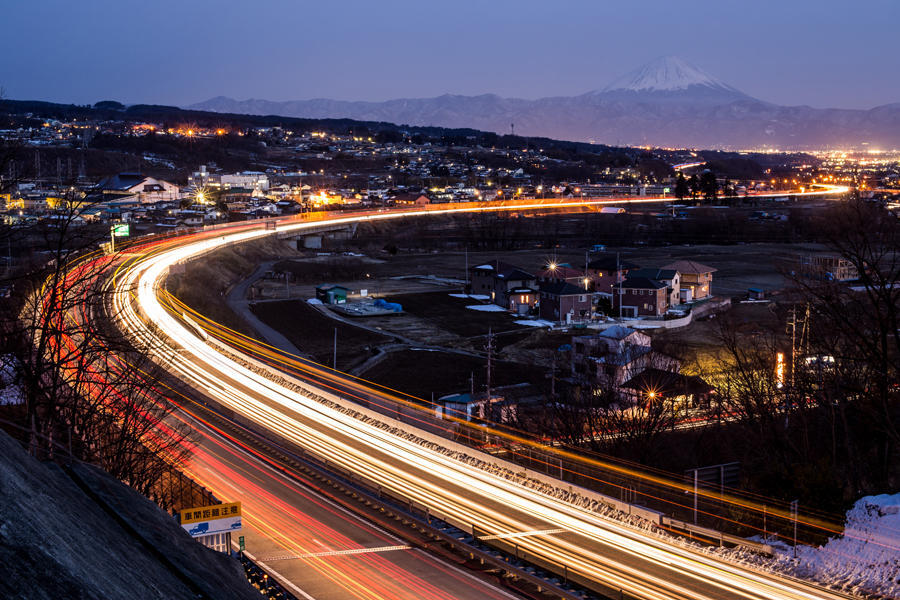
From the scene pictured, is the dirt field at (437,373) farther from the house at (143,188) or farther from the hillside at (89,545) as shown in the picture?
the house at (143,188)

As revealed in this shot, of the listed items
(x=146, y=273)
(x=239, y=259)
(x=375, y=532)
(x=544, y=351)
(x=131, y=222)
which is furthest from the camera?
(x=131, y=222)

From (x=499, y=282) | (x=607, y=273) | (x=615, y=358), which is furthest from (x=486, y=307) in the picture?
(x=615, y=358)

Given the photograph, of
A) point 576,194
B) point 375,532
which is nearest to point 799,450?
point 375,532

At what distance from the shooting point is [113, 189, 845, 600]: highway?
7387 millimetres

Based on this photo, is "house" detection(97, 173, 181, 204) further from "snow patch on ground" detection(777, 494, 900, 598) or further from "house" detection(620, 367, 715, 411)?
"snow patch on ground" detection(777, 494, 900, 598)

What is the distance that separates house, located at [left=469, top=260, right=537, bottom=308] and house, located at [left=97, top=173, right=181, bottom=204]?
33033 millimetres

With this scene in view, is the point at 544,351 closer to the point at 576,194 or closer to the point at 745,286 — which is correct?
the point at 745,286

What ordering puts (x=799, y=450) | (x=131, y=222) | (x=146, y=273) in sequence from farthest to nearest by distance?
(x=131, y=222) < (x=146, y=273) < (x=799, y=450)

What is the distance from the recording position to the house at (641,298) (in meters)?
27.5

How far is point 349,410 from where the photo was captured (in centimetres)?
1410

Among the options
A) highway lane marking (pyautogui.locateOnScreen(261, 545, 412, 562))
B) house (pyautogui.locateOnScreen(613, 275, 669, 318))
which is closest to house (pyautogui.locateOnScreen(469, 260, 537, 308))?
house (pyautogui.locateOnScreen(613, 275, 669, 318))

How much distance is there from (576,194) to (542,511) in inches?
2920

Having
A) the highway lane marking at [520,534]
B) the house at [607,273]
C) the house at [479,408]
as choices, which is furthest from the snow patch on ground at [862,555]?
the house at [607,273]

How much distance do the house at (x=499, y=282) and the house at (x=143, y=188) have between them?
33033mm
